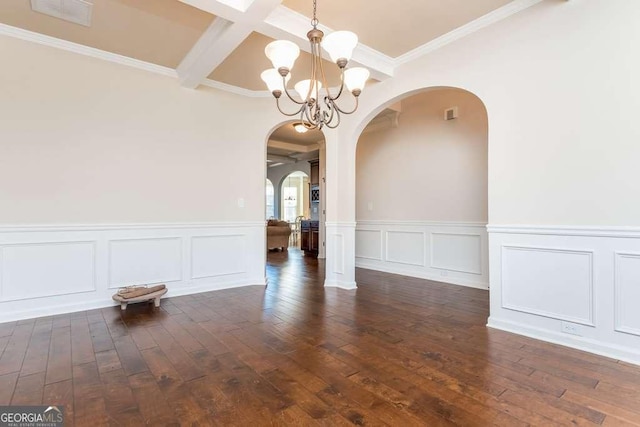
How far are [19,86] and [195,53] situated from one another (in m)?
1.72

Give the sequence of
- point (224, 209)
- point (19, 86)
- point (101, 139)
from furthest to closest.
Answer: point (224, 209), point (101, 139), point (19, 86)

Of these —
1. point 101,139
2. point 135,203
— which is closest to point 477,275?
point 135,203

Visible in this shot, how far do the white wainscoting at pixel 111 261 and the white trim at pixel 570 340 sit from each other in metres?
3.12

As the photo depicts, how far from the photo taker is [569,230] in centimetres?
247

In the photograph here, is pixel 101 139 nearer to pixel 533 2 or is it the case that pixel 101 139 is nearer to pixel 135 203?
pixel 135 203

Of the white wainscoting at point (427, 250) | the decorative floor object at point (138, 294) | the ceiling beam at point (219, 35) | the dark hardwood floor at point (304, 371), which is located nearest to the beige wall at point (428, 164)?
the white wainscoting at point (427, 250)

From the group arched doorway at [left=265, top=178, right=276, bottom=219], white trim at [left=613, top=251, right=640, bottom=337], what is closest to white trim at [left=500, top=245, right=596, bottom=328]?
white trim at [left=613, top=251, right=640, bottom=337]

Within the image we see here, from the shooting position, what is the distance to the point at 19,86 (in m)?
3.08

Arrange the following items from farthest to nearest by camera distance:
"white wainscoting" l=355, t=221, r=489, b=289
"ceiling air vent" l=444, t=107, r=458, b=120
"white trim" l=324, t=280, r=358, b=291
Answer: "ceiling air vent" l=444, t=107, r=458, b=120
"white wainscoting" l=355, t=221, r=489, b=289
"white trim" l=324, t=280, r=358, b=291

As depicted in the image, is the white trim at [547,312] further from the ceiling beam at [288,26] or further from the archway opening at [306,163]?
the archway opening at [306,163]

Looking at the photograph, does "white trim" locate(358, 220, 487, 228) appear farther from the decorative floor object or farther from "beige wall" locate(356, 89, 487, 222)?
the decorative floor object

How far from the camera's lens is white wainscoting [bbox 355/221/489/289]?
4.47 m

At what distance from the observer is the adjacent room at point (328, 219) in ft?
6.16

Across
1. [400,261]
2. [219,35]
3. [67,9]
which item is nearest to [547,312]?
[400,261]
